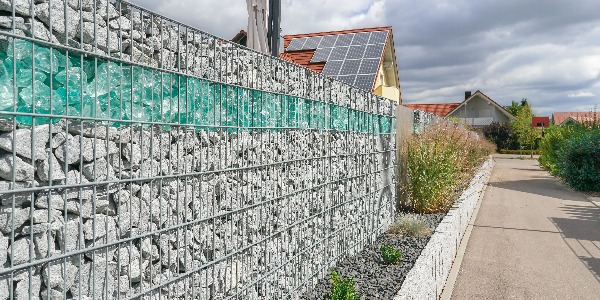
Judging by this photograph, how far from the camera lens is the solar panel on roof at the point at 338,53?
59.0 ft

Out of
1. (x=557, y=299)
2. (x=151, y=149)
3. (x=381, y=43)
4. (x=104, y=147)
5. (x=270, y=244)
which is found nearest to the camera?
(x=104, y=147)

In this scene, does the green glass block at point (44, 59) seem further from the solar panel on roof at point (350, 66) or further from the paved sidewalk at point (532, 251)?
the solar panel on roof at point (350, 66)

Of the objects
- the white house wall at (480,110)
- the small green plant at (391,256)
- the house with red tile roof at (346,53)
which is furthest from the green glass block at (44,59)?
the white house wall at (480,110)

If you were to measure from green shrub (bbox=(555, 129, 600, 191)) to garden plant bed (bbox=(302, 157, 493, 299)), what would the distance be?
32.2 ft

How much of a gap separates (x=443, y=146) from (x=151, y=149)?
8.24m

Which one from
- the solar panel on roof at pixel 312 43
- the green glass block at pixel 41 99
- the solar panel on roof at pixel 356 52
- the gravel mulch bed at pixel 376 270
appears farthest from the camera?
the solar panel on roof at pixel 312 43

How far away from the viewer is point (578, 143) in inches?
615

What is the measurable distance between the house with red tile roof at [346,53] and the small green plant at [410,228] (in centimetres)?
941

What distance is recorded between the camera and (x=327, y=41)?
1955 centimetres

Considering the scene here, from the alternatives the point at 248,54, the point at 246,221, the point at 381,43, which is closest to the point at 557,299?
the point at 246,221

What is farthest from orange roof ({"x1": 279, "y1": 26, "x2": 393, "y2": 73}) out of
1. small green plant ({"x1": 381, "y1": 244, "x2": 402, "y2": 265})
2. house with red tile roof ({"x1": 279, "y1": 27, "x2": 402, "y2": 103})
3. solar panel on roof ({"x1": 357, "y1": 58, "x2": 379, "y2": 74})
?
small green plant ({"x1": 381, "y1": 244, "x2": 402, "y2": 265})

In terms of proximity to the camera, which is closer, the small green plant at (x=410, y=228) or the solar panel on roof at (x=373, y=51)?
the small green plant at (x=410, y=228)

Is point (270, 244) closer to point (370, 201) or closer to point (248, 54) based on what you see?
point (248, 54)

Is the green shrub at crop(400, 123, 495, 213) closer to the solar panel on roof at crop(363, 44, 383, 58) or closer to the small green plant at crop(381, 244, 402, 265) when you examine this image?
the small green plant at crop(381, 244, 402, 265)
